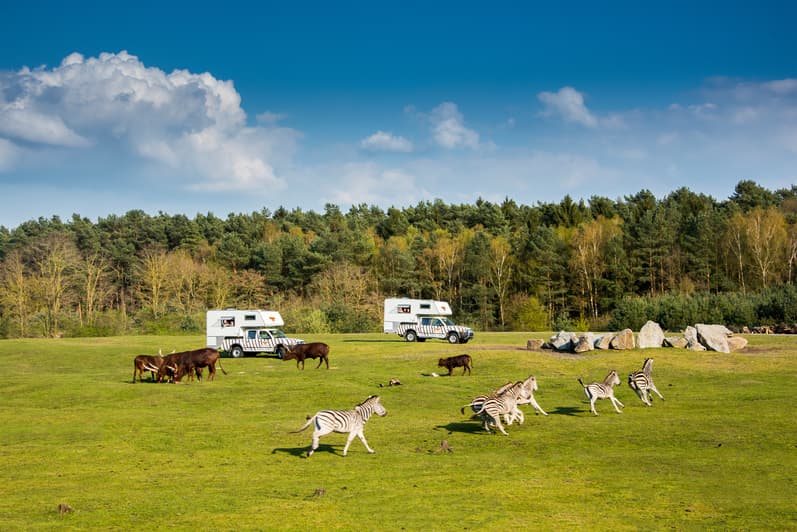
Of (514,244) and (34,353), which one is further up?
(514,244)

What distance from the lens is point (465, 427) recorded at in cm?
2011

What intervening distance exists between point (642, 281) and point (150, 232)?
77.9 m

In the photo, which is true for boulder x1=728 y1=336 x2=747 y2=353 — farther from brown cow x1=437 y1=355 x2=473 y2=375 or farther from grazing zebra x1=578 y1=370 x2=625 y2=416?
grazing zebra x1=578 y1=370 x2=625 y2=416

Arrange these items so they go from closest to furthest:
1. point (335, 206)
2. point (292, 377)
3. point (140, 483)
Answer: point (140, 483) < point (292, 377) < point (335, 206)

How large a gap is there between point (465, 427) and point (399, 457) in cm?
416

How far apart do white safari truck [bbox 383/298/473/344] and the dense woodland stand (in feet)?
70.5

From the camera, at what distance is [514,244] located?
9775cm

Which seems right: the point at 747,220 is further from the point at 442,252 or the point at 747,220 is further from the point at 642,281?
the point at 442,252

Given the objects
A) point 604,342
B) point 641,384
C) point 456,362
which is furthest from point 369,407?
point 604,342

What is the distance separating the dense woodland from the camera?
2832 inches

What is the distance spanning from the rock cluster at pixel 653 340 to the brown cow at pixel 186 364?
730 inches

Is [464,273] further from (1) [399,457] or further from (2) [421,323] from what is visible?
(1) [399,457]

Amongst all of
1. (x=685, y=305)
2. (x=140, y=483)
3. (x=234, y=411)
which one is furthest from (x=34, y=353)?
(x=685, y=305)

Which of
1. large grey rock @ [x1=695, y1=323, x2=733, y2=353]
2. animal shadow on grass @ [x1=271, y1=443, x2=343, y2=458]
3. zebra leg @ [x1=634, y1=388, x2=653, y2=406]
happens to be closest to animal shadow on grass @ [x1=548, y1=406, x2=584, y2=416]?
zebra leg @ [x1=634, y1=388, x2=653, y2=406]
